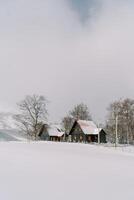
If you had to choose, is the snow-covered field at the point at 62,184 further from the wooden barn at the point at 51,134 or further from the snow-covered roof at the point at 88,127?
the wooden barn at the point at 51,134

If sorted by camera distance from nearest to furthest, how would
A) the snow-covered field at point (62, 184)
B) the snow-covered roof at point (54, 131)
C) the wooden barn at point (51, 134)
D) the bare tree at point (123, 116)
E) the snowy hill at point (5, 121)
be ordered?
the snow-covered field at point (62, 184) → the bare tree at point (123, 116) → the wooden barn at point (51, 134) → the snow-covered roof at point (54, 131) → the snowy hill at point (5, 121)

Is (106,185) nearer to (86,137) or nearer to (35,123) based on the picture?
(35,123)

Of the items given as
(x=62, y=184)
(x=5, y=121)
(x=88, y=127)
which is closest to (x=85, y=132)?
(x=88, y=127)

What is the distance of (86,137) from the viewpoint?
3167 inches

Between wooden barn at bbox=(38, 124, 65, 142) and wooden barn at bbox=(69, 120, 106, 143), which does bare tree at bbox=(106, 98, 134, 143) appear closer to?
wooden barn at bbox=(69, 120, 106, 143)

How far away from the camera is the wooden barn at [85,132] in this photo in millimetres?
79000

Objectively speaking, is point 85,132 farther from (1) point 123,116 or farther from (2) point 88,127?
(1) point 123,116

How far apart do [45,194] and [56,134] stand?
80.5m

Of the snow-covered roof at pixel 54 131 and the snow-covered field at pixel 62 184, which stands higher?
the snow-covered roof at pixel 54 131

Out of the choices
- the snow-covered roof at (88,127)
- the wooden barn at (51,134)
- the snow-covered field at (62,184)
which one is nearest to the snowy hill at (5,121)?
the wooden barn at (51,134)

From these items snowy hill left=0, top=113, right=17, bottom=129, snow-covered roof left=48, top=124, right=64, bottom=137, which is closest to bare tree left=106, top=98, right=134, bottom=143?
snow-covered roof left=48, top=124, right=64, bottom=137

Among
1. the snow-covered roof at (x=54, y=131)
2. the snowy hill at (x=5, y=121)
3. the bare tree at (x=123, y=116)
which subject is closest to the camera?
the bare tree at (x=123, y=116)

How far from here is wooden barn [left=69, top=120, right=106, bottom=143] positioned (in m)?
79.0

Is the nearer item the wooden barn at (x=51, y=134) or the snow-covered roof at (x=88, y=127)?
the snow-covered roof at (x=88, y=127)
